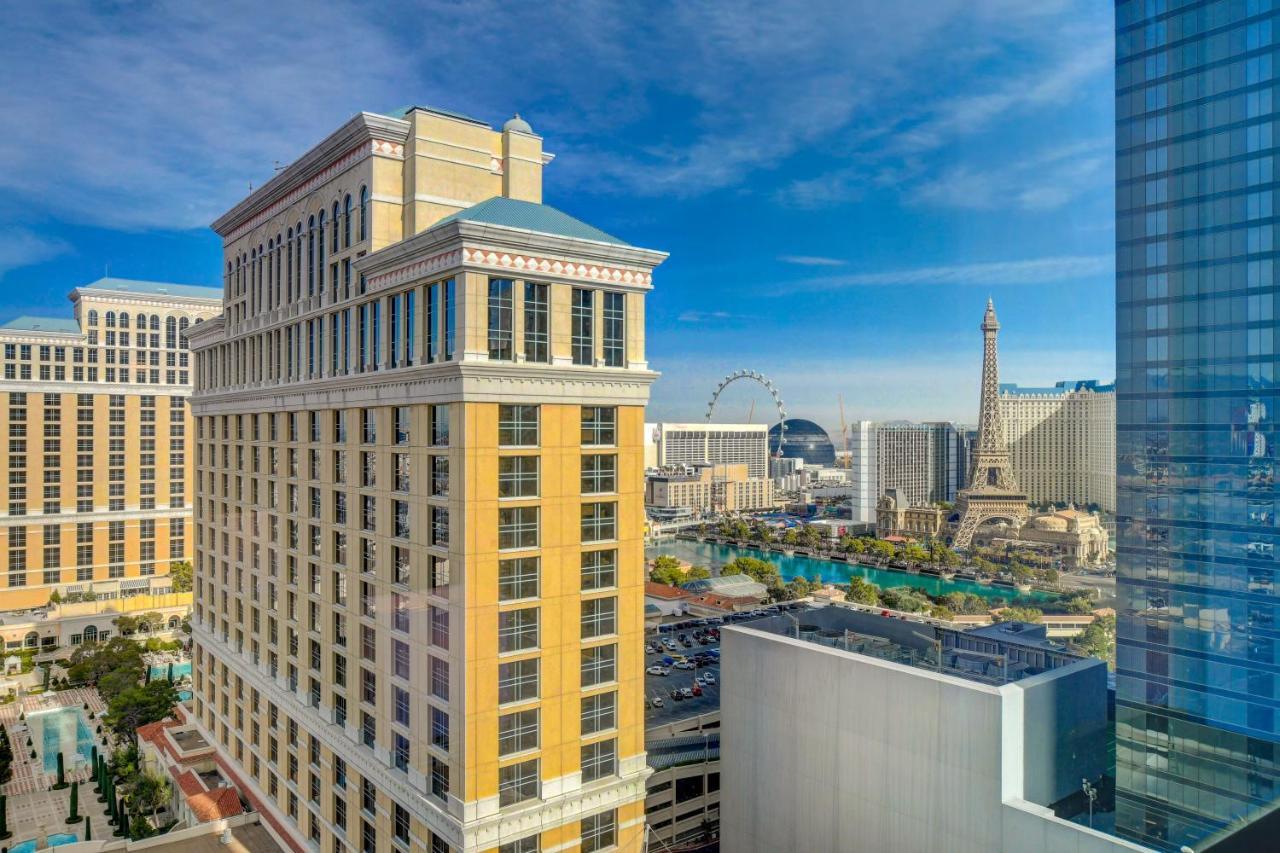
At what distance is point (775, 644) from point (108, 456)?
38117mm

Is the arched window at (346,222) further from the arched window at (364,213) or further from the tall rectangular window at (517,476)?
the tall rectangular window at (517,476)

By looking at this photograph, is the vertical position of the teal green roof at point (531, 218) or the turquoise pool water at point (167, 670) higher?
the teal green roof at point (531, 218)

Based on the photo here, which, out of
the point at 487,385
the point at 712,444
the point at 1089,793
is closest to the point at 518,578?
the point at 487,385

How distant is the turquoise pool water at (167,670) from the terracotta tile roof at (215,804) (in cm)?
1556

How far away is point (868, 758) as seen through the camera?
9.66 meters

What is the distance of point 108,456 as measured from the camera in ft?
123

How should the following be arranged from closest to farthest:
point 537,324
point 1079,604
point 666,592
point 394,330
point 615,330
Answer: point 537,324
point 615,330
point 394,330
point 1079,604
point 666,592

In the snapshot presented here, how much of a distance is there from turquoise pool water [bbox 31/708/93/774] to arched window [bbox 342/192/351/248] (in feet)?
68.7

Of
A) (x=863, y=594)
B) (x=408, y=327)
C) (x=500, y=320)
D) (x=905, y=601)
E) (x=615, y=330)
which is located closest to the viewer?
(x=500, y=320)

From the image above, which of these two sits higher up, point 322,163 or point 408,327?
point 322,163

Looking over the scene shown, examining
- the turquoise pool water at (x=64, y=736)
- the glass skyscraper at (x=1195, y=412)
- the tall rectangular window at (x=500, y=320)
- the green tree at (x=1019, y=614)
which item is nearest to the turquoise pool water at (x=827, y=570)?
the green tree at (x=1019, y=614)

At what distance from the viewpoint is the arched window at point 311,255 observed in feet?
48.5

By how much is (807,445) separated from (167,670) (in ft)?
378

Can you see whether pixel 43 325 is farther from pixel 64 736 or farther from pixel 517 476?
pixel 517 476
